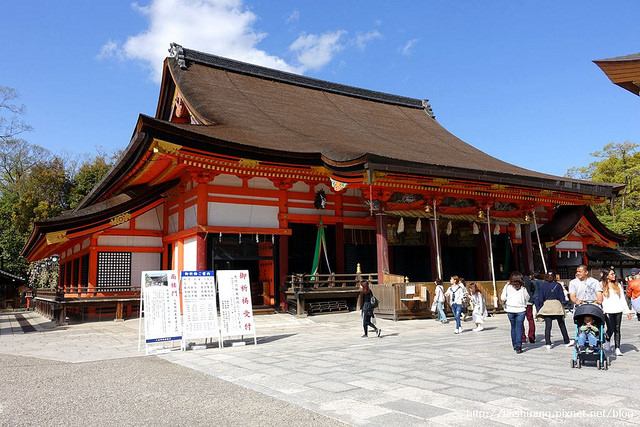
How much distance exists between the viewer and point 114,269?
15.5 m

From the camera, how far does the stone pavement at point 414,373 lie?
13.3 feet

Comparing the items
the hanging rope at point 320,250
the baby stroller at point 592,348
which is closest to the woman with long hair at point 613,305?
the baby stroller at point 592,348

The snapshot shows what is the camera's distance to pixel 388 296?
43.8 feet

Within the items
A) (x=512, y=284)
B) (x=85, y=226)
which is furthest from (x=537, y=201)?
(x=85, y=226)

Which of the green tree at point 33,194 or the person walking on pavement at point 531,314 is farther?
the green tree at point 33,194

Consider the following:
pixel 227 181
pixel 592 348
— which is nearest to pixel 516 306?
pixel 592 348

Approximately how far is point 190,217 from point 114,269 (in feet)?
11.2

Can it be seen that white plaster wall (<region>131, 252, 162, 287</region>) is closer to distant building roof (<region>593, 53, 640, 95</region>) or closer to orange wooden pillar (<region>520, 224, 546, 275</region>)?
orange wooden pillar (<region>520, 224, 546, 275</region>)

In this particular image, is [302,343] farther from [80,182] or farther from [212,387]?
[80,182]

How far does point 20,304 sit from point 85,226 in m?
24.6

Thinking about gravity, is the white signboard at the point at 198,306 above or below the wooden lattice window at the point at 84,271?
below

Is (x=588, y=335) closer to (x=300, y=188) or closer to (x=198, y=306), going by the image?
(x=198, y=306)

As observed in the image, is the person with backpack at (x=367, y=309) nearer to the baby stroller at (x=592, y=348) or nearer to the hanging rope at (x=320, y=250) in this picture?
the baby stroller at (x=592, y=348)

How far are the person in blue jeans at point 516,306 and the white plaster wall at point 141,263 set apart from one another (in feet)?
39.9
